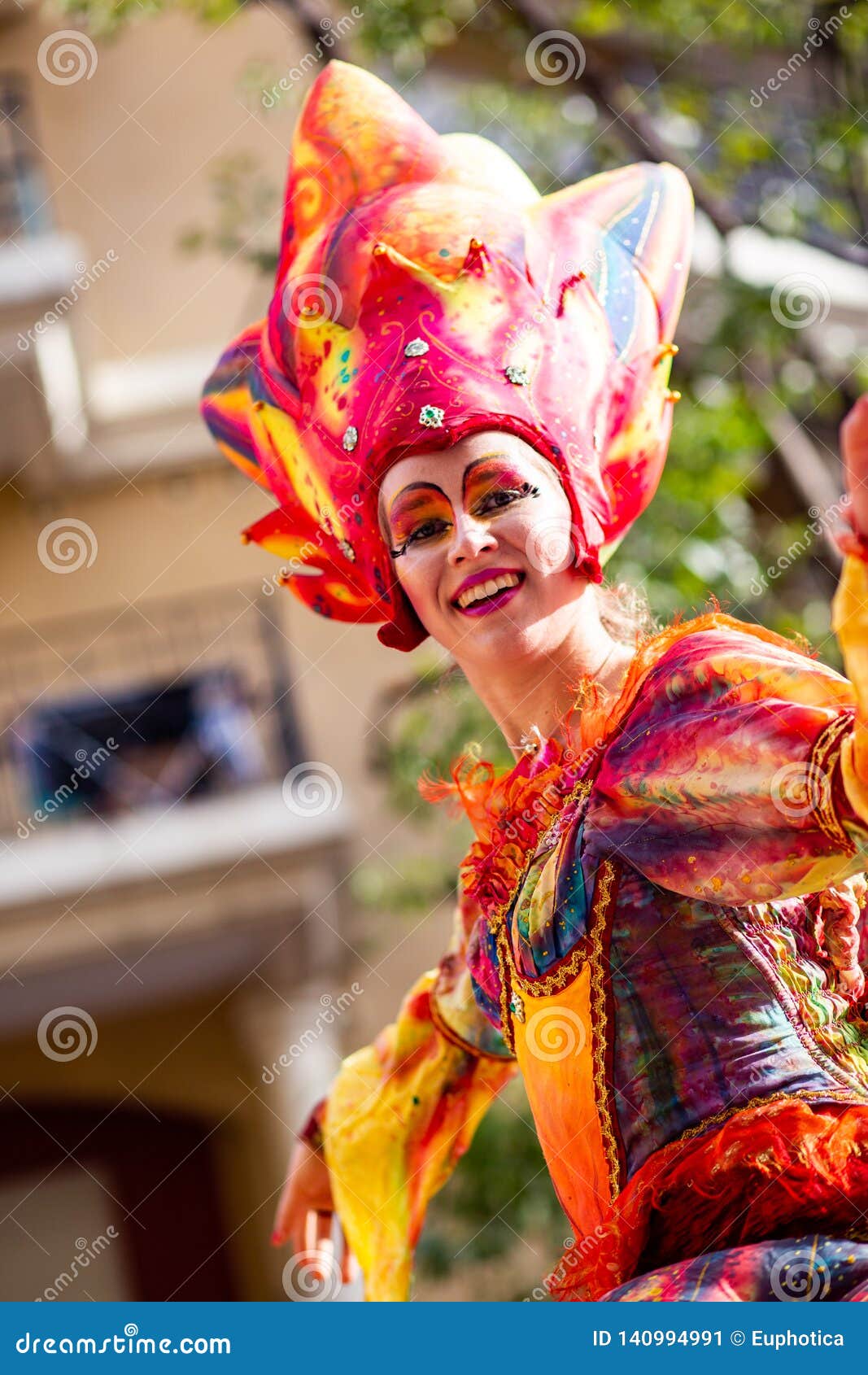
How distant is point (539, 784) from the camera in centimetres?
178

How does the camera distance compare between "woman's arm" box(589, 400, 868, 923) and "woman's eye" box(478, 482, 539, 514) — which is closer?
"woman's arm" box(589, 400, 868, 923)

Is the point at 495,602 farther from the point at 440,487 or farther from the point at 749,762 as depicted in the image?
the point at 749,762

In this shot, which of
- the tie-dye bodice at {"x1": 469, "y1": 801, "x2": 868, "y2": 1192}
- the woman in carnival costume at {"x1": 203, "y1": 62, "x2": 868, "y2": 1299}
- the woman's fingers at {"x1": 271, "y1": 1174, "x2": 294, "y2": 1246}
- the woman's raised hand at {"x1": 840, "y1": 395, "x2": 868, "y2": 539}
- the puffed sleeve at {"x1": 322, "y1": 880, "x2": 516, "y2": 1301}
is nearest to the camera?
the woman's raised hand at {"x1": 840, "y1": 395, "x2": 868, "y2": 539}

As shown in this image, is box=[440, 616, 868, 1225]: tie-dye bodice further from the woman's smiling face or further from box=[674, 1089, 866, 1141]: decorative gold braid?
the woman's smiling face

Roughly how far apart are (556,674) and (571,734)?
0.10 meters

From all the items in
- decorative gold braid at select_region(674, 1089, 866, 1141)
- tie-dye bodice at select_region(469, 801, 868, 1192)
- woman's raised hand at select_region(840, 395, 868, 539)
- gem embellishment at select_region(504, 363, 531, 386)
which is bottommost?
decorative gold braid at select_region(674, 1089, 866, 1141)

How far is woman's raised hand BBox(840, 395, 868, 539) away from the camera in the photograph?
4.05 ft

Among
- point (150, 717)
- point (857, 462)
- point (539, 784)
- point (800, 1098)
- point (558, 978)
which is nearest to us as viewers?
point (857, 462)

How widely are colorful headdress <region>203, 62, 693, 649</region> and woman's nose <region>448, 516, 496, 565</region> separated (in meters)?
0.09

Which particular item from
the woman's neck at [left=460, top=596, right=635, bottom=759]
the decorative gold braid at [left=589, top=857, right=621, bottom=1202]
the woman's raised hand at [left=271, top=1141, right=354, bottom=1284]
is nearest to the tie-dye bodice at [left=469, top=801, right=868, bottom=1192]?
the decorative gold braid at [left=589, top=857, right=621, bottom=1202]

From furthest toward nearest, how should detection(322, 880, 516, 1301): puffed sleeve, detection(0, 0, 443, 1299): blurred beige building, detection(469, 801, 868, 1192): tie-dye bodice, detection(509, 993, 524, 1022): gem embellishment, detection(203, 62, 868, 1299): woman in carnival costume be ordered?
detection(0, 0, 443, 1299): blurred beige building < detection(322, 880, 516, 1301): puffed sleeve < detection(509, 993, 524, 1022): gem embellishment < detection(469, 801, 868, 1192): tie-dye bodice < detection(203, 62, 868, 1299): woman in carnival costume

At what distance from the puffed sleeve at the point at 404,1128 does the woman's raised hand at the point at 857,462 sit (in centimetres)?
108

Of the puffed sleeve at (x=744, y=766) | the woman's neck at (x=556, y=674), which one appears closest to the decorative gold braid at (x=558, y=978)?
the puffed sleeve at (x=744, y=766)

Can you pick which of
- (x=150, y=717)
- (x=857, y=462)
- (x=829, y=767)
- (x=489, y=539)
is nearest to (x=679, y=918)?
(x=829, y=767)
